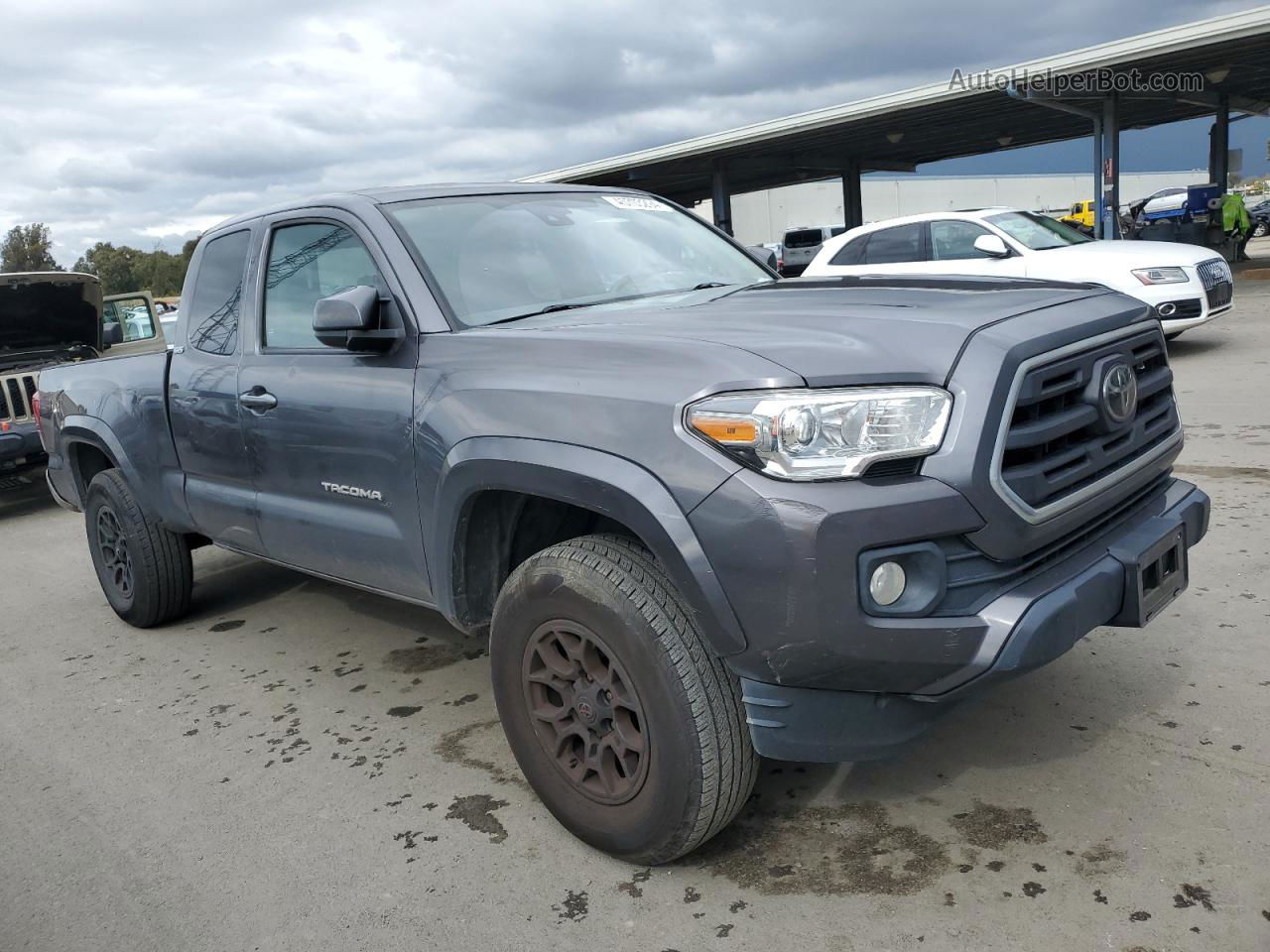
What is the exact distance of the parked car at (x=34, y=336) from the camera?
823 centimetres

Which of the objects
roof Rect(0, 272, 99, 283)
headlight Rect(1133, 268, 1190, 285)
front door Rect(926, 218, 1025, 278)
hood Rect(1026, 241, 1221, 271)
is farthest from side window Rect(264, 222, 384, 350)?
headlight Rect(1133, 268, 1190, 285)

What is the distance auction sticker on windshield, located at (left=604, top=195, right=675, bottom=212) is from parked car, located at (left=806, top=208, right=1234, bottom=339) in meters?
5.54

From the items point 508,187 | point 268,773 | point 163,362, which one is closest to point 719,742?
point 268,773

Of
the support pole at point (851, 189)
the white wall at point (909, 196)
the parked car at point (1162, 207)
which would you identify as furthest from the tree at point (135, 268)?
the parked car at point (1162, 207)

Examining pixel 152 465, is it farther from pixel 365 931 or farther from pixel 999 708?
pixel 999 708

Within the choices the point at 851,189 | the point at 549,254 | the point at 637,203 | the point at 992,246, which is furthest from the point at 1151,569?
the point at 851,189

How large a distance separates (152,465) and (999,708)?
11.7 ft

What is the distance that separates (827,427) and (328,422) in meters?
1.82

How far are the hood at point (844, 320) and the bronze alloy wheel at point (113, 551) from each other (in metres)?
2.90

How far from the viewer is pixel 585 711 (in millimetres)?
2600

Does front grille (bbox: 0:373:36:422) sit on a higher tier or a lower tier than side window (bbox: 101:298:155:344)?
lower

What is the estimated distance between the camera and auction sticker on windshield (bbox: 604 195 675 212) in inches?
158

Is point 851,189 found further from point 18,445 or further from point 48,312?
point 18,445

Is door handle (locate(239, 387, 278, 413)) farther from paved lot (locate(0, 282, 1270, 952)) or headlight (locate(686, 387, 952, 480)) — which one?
headlight (locate(686, 387, 952, 480))
